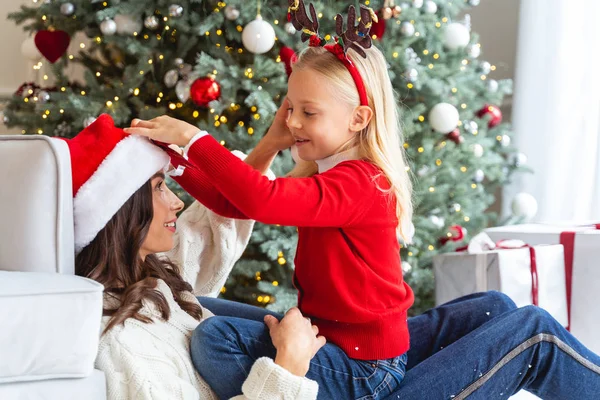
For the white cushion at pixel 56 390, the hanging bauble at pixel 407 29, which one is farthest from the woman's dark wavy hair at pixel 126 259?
the hanging bauble at pixel 407 29

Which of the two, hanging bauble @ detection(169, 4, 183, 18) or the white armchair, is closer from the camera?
the white armchair

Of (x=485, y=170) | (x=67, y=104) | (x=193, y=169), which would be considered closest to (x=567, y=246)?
(x=485, y=170)

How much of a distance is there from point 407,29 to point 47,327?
2.03 meters

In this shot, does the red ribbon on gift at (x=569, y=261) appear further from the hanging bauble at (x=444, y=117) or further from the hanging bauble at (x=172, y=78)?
the hanging bauble at (x=172, y=78)

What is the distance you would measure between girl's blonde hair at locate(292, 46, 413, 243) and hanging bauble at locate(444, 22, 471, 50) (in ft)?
4.73

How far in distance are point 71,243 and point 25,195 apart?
0.10m

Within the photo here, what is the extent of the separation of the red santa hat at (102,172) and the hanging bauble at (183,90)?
1363 mm

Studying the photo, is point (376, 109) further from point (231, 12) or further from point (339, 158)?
point (231, 12)

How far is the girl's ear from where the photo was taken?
4.67 ft

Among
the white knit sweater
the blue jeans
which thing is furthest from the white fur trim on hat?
the blue jeans

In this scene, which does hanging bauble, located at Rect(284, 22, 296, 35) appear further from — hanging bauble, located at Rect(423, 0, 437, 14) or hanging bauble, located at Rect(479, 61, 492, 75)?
hanging bauble, located at Rect(479, 61, 492, 75)

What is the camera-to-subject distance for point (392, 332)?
4.46ft

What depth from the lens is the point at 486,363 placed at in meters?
1.31

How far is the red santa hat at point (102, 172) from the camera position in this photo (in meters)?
1.23
